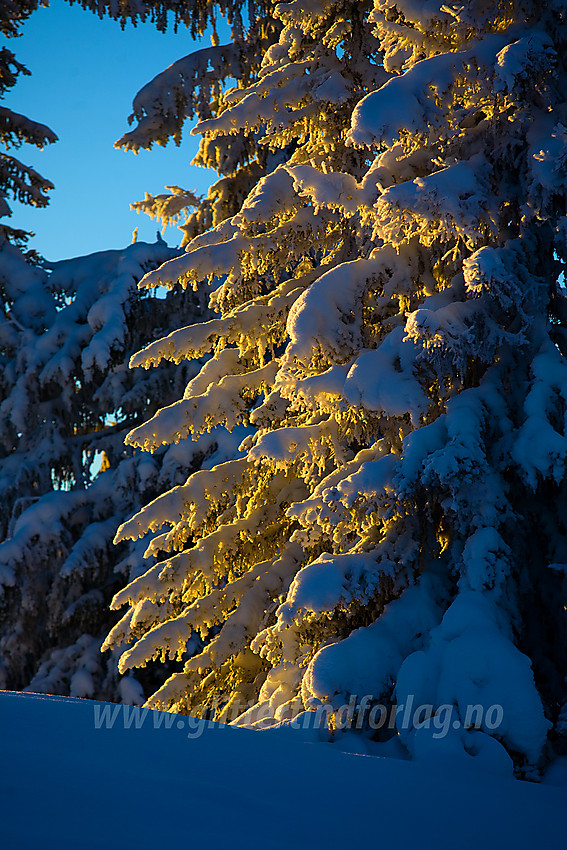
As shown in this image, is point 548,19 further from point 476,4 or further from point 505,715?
point 505,715

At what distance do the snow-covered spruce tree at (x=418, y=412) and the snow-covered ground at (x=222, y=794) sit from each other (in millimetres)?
766

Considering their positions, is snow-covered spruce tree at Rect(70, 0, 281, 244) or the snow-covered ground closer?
the snow-covered ground

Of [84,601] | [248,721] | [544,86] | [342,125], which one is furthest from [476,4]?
[84,601]

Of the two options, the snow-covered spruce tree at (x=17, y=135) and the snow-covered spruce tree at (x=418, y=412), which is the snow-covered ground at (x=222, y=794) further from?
the snow-covered spruce tree at (x=17, y=135)

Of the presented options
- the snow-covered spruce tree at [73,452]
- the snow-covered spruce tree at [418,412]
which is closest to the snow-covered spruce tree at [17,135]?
the snow-covered spruce tree at [73,452]

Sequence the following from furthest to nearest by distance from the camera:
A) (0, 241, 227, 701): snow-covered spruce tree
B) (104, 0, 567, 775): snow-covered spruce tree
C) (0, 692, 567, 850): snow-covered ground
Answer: (0, 241, 227, 701): snow-covered spruce tree → (104, 0, 567, 775): snow-covered spruce tree → (0, 692, 567, 850): snow-covered ground

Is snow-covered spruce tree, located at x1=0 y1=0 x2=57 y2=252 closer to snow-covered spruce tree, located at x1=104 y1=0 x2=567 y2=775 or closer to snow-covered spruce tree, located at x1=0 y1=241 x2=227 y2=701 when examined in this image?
snow-covered spruce tree, located at x1=0 y1=241 x2=227 y2=701

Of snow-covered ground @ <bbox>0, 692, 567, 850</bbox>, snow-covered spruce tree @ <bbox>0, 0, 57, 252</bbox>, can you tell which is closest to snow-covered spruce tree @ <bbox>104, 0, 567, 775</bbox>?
snow-covered ground @ <bbox>0, 692, 567, 850</bbox>

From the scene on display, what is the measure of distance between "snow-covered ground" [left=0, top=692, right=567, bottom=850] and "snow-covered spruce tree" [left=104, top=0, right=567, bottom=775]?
766mm

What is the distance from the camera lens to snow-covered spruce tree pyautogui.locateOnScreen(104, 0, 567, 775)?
4961mm

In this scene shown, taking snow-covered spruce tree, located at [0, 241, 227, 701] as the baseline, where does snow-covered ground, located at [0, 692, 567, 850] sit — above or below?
below

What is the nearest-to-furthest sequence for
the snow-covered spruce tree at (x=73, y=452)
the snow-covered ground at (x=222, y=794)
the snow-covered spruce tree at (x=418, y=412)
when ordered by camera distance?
the snow-covered ground at (x=222, y=794)
the snow-covered spruce tree at (x=418, y=412)
the snow-covered spruce tree at (x=73, y=452)

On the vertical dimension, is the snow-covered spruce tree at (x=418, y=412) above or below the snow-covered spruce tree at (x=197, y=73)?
below

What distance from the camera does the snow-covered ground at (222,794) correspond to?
2521 millimetres
